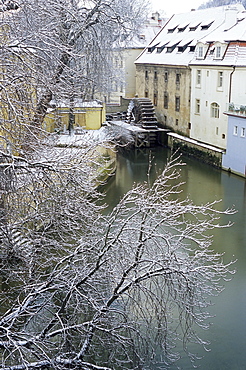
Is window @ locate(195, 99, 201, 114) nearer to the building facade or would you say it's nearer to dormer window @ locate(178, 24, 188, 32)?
the building facade

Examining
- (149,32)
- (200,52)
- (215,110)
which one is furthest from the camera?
(149,32)

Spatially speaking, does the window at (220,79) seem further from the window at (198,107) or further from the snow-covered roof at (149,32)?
the snow-covered roof at (149,32)

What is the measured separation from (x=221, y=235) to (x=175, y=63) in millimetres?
13257

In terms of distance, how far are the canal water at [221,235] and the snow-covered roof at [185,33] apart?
453 cm

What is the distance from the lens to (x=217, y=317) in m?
7.43

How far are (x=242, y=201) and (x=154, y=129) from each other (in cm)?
949

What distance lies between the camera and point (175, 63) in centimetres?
2270

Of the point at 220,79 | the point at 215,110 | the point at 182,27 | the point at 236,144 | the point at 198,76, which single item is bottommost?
the point at 236,144

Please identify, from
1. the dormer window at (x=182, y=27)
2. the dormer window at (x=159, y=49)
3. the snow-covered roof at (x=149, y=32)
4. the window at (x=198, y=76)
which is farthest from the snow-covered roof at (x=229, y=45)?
the snow-covered roof at (x=149, y=32)

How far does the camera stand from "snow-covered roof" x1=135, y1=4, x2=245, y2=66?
71.2 ft

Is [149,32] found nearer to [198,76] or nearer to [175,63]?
[175,63]

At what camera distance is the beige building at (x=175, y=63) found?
22.0 m

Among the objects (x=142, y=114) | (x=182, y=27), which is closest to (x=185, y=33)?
(x=182, y=27)

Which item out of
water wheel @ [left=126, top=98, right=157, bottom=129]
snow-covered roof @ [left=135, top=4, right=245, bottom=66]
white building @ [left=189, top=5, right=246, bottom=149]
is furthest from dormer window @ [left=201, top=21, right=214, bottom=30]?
water wheel @ [left=126, top=98, right=157, bottom=129]
